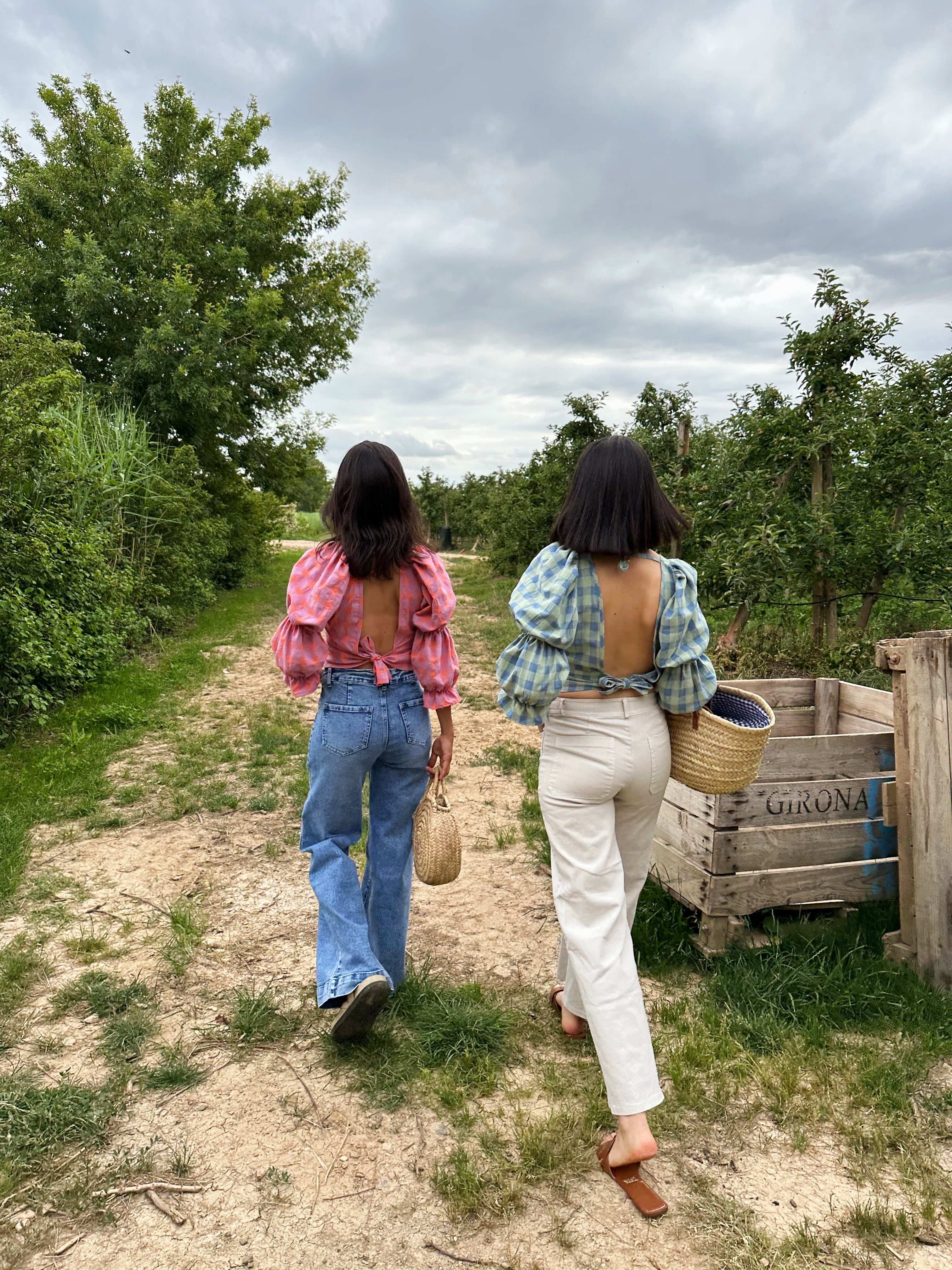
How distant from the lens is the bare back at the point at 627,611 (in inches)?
96.7

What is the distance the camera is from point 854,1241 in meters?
2.11

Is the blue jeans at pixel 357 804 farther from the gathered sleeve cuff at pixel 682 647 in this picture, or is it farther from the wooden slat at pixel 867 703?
the wooden slat at pixel 867 703

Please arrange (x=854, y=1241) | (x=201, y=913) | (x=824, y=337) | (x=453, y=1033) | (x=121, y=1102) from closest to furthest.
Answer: (x=854, y=1241)
(x=121, y=1102)
(x=453, y=1033)
(x=201, y=913)
(x=824, y=337)

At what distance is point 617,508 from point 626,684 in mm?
527

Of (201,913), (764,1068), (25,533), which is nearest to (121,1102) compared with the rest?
(201,913)

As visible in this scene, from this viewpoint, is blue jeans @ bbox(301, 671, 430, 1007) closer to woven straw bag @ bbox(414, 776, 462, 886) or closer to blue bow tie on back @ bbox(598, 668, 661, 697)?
woven straw bag @ bbox(414, 776, 462, 886)

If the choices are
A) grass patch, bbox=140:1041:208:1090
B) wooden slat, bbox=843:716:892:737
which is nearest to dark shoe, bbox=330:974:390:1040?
grass patch, bbox=140:1041:208:1090

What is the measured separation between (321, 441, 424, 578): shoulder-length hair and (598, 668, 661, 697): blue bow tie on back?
805mm

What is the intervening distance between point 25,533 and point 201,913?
4.24 metres

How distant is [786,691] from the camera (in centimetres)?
442

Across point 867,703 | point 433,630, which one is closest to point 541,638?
point 433,630

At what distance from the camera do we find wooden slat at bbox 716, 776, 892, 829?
3373mm

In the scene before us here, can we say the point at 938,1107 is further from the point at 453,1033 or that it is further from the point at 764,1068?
the point at 453,1033

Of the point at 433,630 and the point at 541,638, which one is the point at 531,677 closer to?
the point at 541,638
